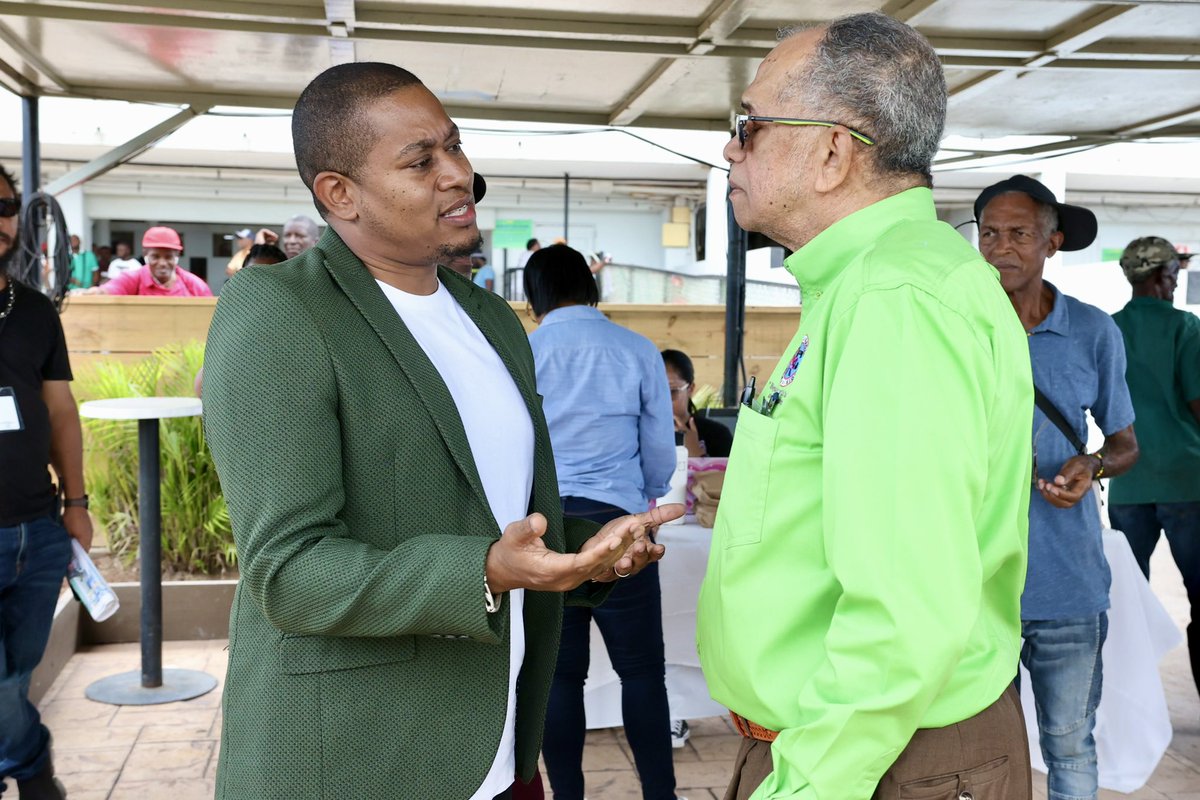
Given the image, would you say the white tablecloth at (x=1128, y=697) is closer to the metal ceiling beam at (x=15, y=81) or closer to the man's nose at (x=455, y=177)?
the man's nose at (x=455, y=177)

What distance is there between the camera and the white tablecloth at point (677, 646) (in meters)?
4.02

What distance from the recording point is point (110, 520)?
6160mm

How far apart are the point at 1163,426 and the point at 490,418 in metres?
3.61

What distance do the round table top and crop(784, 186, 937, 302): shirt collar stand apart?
385 centimetres

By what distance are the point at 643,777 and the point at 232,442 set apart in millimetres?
2437

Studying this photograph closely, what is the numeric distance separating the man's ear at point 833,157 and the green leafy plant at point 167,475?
4929 mm

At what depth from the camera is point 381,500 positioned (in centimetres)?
143

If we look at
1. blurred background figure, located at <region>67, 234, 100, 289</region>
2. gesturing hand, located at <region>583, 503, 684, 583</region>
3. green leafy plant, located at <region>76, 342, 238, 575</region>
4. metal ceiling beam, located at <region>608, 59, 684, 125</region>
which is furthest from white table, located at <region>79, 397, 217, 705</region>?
blurred background figure, located at <region>67, 234, 100, 289</region>

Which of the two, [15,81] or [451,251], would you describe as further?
→ [15,81]

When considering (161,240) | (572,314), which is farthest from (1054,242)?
(161,240)

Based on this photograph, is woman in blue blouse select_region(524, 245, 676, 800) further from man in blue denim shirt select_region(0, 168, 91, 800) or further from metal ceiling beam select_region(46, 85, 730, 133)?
metal ceiling beam select_region(46, 85, 730, 133)

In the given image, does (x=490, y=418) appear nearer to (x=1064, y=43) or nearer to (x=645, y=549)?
(x=645, y=549)

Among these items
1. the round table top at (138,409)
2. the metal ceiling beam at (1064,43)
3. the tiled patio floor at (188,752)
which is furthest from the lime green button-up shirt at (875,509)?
the round table top at (138,409)

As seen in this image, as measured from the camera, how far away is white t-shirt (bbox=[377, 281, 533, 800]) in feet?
5.28
